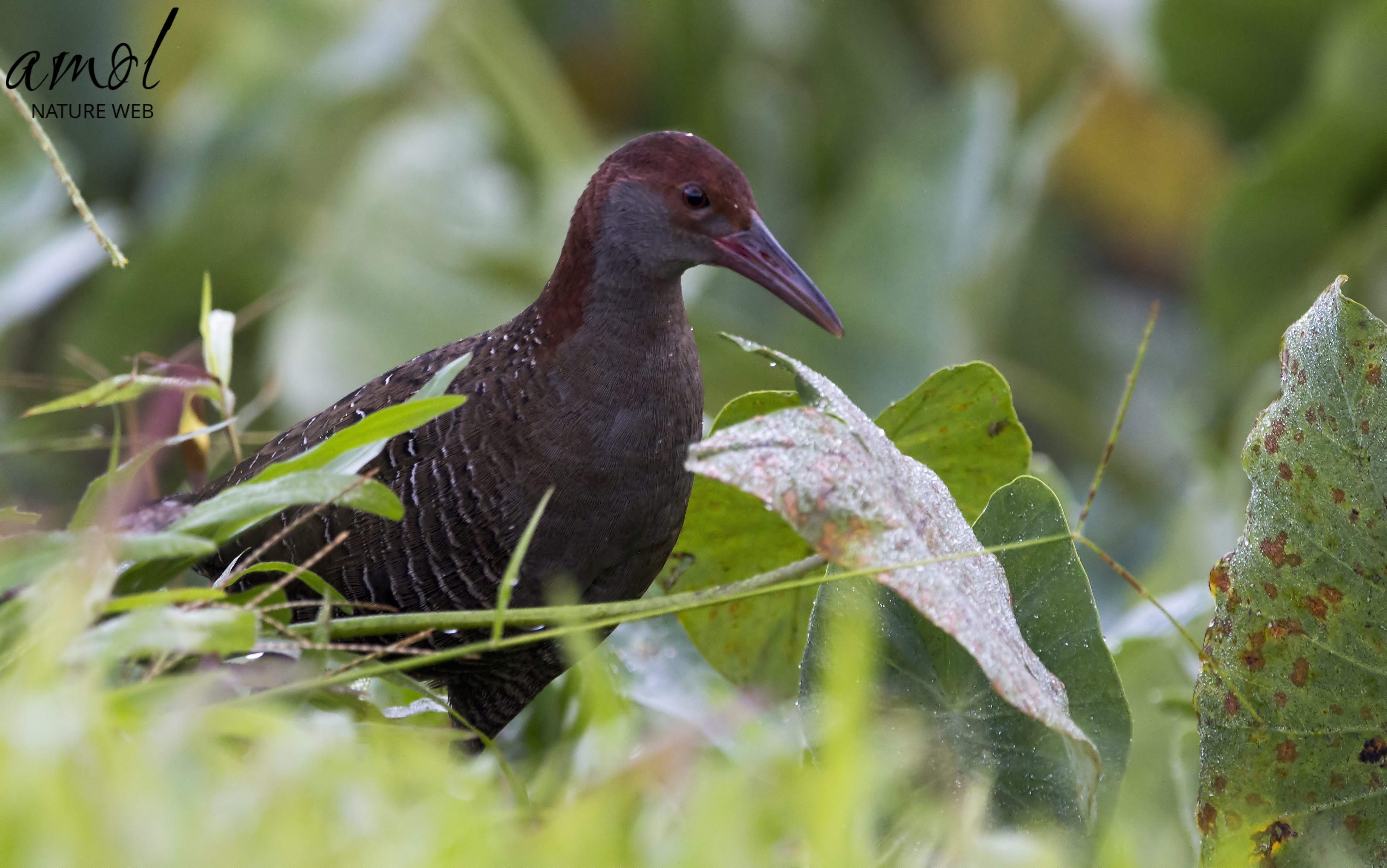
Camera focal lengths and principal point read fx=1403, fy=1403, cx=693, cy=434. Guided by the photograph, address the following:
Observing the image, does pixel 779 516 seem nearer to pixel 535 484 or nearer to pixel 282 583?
pixel 535 484

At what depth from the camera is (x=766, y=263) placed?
65 centimetres

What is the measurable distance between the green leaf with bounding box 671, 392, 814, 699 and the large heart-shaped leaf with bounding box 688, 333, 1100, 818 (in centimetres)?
14

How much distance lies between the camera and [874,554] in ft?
1.22

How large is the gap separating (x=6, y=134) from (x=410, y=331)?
1.60ft

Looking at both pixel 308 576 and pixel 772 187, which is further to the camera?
pixel 772 187

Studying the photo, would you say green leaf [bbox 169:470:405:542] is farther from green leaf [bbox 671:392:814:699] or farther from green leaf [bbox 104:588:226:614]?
green leaf [bbox 671:392:814:699]

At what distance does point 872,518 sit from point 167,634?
18cm

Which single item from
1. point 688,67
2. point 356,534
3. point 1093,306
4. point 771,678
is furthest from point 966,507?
point 1093,306

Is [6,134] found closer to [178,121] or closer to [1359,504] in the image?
[178,121]

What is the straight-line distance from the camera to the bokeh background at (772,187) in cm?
162

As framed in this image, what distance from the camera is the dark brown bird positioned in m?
0.58

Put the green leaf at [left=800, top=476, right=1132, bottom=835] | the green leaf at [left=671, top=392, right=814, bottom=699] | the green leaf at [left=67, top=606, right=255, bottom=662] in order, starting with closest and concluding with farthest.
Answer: the green leaf at [left=67, top=606, right=255, bottom=662] < the green leaf at [left=800, top=476, right=1132, bottom=835] < the green leaf at [left=671, top=392, right=814, bottom=699]

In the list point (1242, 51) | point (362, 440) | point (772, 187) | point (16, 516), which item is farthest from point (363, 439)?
point (772, 187)

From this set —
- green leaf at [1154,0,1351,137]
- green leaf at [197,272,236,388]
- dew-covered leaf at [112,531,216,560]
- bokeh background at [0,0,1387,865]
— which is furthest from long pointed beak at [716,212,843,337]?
green leaf at [1154,0,1351,137]
